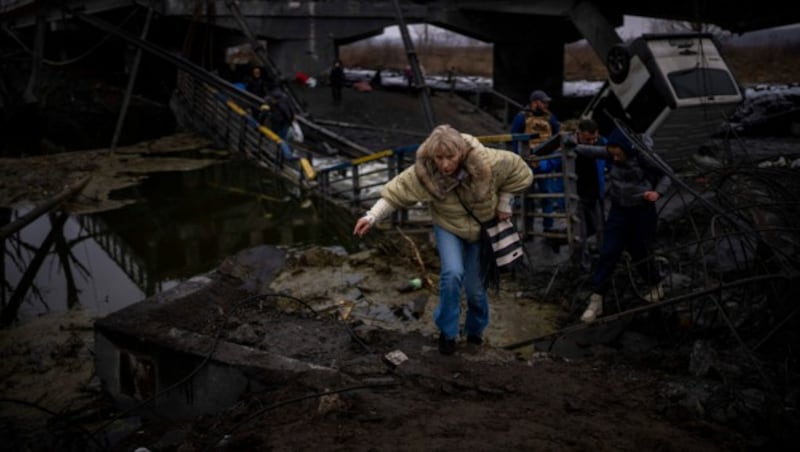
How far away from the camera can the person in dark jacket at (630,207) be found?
Answer: 220 inches

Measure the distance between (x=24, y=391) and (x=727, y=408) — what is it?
17.5ft

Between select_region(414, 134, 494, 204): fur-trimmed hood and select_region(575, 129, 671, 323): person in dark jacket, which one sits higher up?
select_region(414, 134, 494, 204): fur-trimmed hood

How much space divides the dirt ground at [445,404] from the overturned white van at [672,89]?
7845 mm

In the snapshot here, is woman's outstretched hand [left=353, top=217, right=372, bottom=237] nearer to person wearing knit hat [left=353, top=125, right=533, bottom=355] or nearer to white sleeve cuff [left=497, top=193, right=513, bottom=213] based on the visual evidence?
person wearing knit hat [left=353, top=125, right=533, bottom=355]

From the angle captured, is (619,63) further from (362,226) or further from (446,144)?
(362,226)

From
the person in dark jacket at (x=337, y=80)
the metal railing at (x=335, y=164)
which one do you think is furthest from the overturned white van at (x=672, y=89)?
the person in dark jacket at (x=337, y=80)

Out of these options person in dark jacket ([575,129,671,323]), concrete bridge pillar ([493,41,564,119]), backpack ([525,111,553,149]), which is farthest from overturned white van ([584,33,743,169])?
concrete bridge pillar ([493,41,564,119])

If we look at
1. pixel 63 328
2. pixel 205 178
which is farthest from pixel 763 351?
pixel 205 178

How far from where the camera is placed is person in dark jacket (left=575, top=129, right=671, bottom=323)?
5.59m

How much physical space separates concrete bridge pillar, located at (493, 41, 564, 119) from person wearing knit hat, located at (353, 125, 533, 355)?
25780 mm

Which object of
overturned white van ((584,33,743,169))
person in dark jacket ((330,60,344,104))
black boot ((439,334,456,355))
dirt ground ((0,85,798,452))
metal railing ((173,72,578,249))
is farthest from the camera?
person in dark jacket ((330,60,344,104))

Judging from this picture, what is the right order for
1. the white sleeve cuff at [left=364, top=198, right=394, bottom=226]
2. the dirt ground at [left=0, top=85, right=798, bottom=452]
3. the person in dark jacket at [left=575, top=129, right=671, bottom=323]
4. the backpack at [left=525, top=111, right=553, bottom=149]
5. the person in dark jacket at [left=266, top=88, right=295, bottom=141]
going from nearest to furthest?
the dirt ground at [left=0, top=85, right=798, bottom=452] < the white sleeve cuff at [left=364, top=198, right=394, bottom=226] < the person in dark jacket at [left=575, top=129, right=671, bottom=323] < the backpack at [left=525, top=111, right=553, bottom=149] < the person in dark jacket at [left=266, top=88, right=295, bottom=141]

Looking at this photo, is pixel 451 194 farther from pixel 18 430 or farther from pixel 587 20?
pixel 587 20

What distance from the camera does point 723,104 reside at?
12727mm
